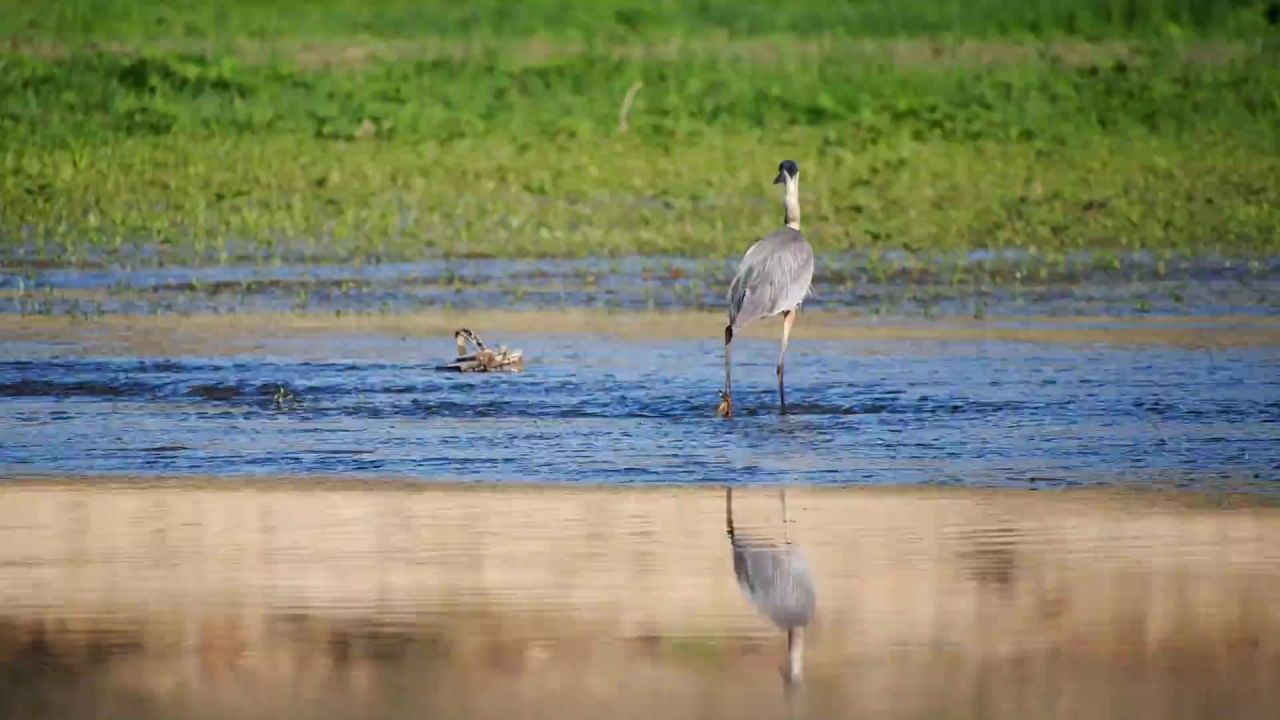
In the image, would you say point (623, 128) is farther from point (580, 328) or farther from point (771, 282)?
point (771, 282)

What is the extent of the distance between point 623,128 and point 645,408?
52.0ft

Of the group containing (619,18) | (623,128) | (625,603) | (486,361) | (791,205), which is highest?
(619,18)

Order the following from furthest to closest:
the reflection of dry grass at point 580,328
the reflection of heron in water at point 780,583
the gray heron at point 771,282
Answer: the reflection of dry grass at point 580,328
the gray heron at point 771,282
the reflection of heron in water at point 780,583

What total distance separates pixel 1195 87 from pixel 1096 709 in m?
25.1

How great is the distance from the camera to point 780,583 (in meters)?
8.05

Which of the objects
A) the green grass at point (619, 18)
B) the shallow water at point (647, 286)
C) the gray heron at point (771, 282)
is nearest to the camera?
the gray heron at point (771, 282)

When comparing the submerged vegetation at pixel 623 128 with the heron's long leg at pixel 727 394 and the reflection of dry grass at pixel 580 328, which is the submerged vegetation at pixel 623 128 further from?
the heron's long leg at pixel 727 394

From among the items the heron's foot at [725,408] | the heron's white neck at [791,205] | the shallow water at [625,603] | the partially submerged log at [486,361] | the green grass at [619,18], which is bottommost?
the shallow water at [625,603]

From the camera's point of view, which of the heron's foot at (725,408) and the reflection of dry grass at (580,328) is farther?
the reflection of dry grass at (580,328)

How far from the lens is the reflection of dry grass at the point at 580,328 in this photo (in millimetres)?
14883

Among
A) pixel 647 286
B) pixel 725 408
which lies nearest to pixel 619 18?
pixel 647 286

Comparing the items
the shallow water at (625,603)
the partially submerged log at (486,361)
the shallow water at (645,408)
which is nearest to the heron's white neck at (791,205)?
the shallow water at (645,408)

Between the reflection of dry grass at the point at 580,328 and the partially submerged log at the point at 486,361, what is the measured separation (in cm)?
151

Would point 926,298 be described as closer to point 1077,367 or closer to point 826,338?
point 826,338
